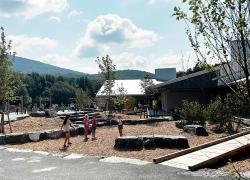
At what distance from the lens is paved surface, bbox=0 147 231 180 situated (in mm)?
10125

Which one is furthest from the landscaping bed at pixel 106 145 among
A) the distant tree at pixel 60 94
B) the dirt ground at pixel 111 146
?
the distant tree at pixel 60 94

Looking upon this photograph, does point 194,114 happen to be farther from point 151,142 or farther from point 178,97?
point 178,97

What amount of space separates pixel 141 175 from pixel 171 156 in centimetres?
209

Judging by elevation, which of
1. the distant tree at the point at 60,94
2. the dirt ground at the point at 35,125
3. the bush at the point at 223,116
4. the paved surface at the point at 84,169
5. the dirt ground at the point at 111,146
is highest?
the distant tree at the point at 60,94

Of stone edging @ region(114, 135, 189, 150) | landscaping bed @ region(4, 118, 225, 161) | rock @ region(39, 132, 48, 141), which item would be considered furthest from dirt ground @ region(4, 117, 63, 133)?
stone edging @ region(114, 135, 189, 150)

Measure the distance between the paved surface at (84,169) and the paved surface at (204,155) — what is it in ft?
1.39

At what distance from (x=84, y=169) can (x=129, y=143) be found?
3336 mm

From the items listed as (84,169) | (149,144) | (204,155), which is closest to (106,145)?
(149,144)

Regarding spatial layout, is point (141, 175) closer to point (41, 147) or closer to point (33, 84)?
point (41, 147)

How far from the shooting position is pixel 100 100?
173 feet

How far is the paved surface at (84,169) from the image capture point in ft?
33.2

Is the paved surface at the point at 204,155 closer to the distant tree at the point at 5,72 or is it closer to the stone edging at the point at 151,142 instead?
the stone edging at the point at 151,142

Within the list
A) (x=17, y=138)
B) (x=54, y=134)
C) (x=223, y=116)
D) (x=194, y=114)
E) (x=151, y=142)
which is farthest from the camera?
(x=194, y=114)

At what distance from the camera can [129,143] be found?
14.5m
